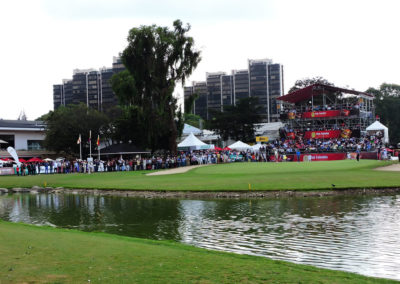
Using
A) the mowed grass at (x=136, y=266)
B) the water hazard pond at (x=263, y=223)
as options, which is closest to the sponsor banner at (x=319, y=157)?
the water hazard pond at (x=263, y=223)

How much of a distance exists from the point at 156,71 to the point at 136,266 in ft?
166

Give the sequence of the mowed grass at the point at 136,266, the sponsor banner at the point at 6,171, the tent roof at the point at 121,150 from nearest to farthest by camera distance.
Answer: the mowed grass at the point at 136,266
the sponsor banner at the point at 6,171
the tent roof at the point at 121,150

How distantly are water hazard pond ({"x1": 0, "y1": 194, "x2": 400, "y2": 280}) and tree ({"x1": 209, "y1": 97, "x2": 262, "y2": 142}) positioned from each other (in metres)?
68.5

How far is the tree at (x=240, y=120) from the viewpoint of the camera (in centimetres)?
9587

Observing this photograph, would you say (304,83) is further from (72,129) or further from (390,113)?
(72,129)

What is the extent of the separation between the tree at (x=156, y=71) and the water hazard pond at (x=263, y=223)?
31.0m

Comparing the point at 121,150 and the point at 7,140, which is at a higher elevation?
the point at 7,140

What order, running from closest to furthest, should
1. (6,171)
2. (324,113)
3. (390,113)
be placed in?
1. (6,171)
2. (324,113)
3. (390,113)

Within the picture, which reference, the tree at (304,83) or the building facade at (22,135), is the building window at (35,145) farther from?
the tree at (304,83)

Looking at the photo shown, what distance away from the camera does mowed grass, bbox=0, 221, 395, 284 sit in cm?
818

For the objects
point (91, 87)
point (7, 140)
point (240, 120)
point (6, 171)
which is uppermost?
point (91, 87)

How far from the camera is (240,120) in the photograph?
9581cm

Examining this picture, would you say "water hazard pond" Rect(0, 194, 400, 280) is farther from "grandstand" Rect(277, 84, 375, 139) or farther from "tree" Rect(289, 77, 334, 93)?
"tree" Rect(289, 77, 334, 93)

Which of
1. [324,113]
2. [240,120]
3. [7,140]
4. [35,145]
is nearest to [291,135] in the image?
[324,113]
